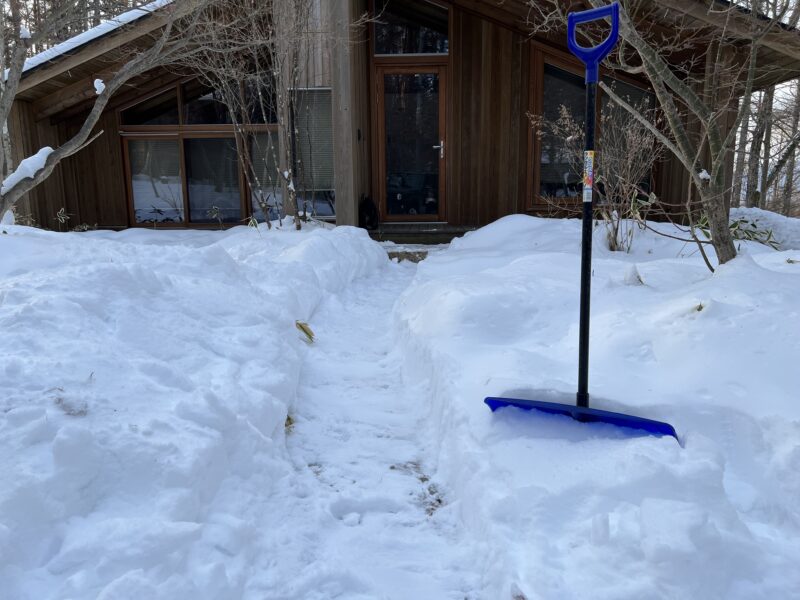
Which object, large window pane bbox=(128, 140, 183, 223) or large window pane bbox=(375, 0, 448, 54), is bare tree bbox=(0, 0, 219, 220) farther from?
large window pane bbox=(128, 140, 183, 223)

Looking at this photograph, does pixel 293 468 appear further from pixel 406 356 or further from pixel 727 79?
pixel 727 79

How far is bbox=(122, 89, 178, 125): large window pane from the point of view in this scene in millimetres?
10570

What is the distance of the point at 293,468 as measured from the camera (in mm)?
2689

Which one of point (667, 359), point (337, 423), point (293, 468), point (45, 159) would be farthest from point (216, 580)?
point (45, 159)

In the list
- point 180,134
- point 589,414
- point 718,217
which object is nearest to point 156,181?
point 180,134

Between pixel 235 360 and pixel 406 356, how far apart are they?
1.32 meters

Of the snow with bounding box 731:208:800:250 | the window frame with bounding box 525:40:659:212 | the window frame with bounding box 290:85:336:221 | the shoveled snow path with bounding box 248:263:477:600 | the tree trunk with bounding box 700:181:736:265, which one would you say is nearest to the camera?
the shoveled snow path with bounding box 248:263:477:600

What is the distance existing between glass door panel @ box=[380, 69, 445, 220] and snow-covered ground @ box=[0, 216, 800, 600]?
6.33 m

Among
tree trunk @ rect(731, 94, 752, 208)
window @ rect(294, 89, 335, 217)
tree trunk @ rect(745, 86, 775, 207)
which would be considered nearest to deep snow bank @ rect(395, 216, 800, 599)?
tree trunk @ rect(731, 94, 752, 208)

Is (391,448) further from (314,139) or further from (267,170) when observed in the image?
(267,170)

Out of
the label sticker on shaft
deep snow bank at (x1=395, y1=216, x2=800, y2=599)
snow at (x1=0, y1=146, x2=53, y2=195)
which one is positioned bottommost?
deep snow bank at (x1=395, y1=216, x2=800, y2=599)

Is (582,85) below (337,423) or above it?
above

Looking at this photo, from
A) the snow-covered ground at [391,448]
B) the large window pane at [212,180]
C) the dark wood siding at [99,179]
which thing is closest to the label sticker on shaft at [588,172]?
the snow-covered ground at [391,448]

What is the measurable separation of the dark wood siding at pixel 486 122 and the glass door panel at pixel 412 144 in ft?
0.81
